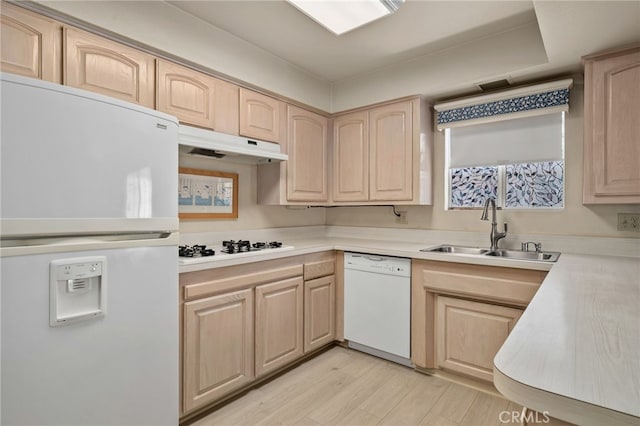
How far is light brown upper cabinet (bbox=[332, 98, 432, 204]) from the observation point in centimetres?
276

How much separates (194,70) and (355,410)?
7.86ft

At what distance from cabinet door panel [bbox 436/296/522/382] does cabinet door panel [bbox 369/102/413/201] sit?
0.98 metres

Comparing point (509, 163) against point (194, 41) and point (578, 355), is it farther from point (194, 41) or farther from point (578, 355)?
point (194, 41)

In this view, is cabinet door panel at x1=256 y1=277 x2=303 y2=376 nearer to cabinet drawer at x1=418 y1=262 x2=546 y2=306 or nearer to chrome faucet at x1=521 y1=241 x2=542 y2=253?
cabinet drawer at x1=418 y1=262 x2=546 y2=306

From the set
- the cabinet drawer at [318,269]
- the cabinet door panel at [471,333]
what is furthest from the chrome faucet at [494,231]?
the cabinet drawer at [318,269]

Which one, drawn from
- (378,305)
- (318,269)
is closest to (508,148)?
(378,305)

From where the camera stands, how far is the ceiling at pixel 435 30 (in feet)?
5.38

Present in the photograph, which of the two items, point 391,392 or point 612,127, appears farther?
point 391,392

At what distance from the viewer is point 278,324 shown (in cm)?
233

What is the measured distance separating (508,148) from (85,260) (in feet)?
9.34

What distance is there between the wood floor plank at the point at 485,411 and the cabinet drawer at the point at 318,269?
1.34m

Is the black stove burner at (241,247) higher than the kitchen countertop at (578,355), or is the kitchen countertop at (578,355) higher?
the black stove burner at (241,247)

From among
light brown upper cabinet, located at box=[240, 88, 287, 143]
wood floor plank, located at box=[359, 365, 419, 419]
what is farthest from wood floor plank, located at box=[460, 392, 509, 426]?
light brown upper cabinet, located at box=[240, 88, 287, 143]

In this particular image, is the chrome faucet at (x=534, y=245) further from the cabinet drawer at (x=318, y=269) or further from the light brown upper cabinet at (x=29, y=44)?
the light brown upper cabinet at (x=29, y=44)
